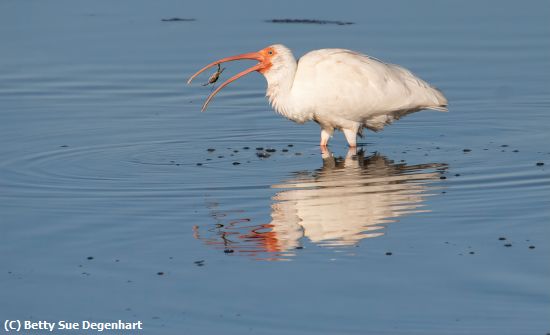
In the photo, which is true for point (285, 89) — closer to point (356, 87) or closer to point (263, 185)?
point (356, 87)

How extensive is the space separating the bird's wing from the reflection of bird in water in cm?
58

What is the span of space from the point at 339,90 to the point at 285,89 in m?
0.60

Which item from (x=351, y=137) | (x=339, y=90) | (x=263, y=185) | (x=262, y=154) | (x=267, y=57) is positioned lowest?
(x=263, y=185)

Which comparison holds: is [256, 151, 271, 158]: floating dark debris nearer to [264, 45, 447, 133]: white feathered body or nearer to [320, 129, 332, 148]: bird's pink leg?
[264, 45, 447, 133]: white feathered body

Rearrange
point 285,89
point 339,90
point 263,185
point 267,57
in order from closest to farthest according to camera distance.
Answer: point 263,185 → point 339,90 → point 285,89 → point 267,57

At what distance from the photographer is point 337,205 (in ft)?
37.6

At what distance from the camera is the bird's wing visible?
13805 mm

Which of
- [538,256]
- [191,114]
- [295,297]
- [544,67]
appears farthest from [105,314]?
[544,67]

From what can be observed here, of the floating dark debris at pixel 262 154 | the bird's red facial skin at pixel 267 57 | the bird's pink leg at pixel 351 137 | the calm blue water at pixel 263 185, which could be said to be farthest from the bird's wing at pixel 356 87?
the floating dark debris at pixel 262 154

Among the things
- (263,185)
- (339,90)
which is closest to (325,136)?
(339,90)

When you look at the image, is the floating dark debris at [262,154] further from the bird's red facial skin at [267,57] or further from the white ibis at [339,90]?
the bird's red facial skin at [267,57]

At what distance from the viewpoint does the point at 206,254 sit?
9922 mm

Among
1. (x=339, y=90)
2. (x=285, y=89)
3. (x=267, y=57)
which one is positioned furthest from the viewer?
(x=267, y=57)

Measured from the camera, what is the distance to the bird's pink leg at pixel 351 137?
14.3 m
